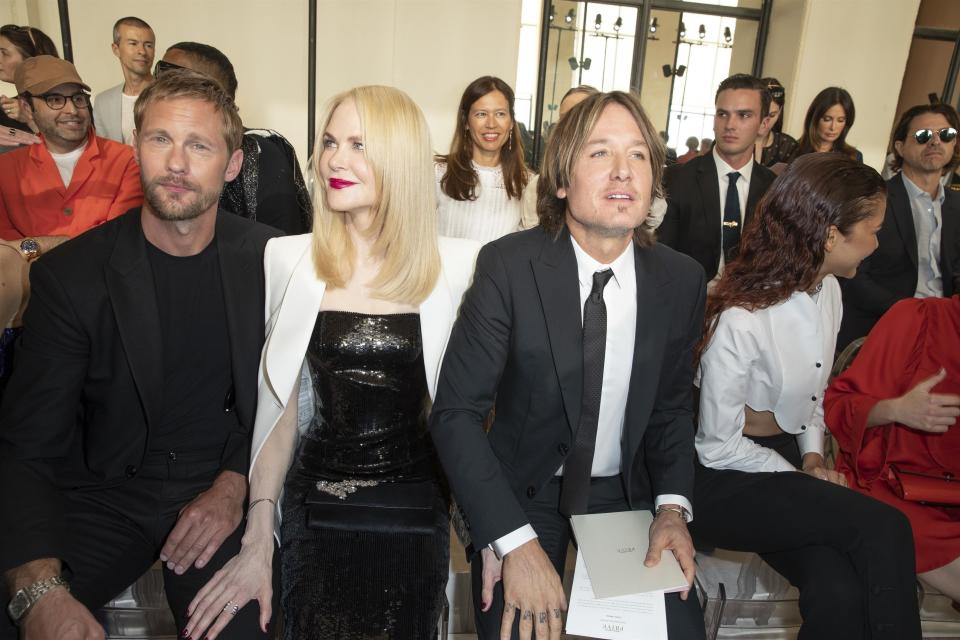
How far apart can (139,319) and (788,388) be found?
6.55 feet

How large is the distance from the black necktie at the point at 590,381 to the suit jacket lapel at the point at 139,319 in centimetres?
118

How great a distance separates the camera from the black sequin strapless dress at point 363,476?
1621 mm

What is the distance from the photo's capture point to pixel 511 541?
1.57 metres

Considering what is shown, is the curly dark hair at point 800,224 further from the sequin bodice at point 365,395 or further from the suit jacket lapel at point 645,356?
the sequin bodice at point 365,395

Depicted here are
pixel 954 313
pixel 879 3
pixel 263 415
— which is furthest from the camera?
pixel 879 3

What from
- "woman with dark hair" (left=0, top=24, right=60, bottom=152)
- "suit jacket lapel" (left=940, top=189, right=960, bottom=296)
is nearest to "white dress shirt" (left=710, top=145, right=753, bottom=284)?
"suit jacket lapel" (left=940, top=189, right=960, bottom=296)

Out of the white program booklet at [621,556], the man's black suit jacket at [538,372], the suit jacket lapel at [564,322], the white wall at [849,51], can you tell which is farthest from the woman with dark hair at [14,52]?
the white wall at [849,51]

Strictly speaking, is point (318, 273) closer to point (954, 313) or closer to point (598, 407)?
point (598, 407)

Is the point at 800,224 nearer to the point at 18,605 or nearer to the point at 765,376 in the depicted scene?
the point at 765,376

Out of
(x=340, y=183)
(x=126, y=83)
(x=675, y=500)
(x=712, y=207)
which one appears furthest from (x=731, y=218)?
(x=126, y=83)

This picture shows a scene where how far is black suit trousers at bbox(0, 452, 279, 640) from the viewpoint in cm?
167

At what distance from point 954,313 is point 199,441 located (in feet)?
8.12

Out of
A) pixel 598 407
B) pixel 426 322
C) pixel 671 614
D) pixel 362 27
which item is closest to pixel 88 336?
pixel 426 322

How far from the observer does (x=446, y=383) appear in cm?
173
